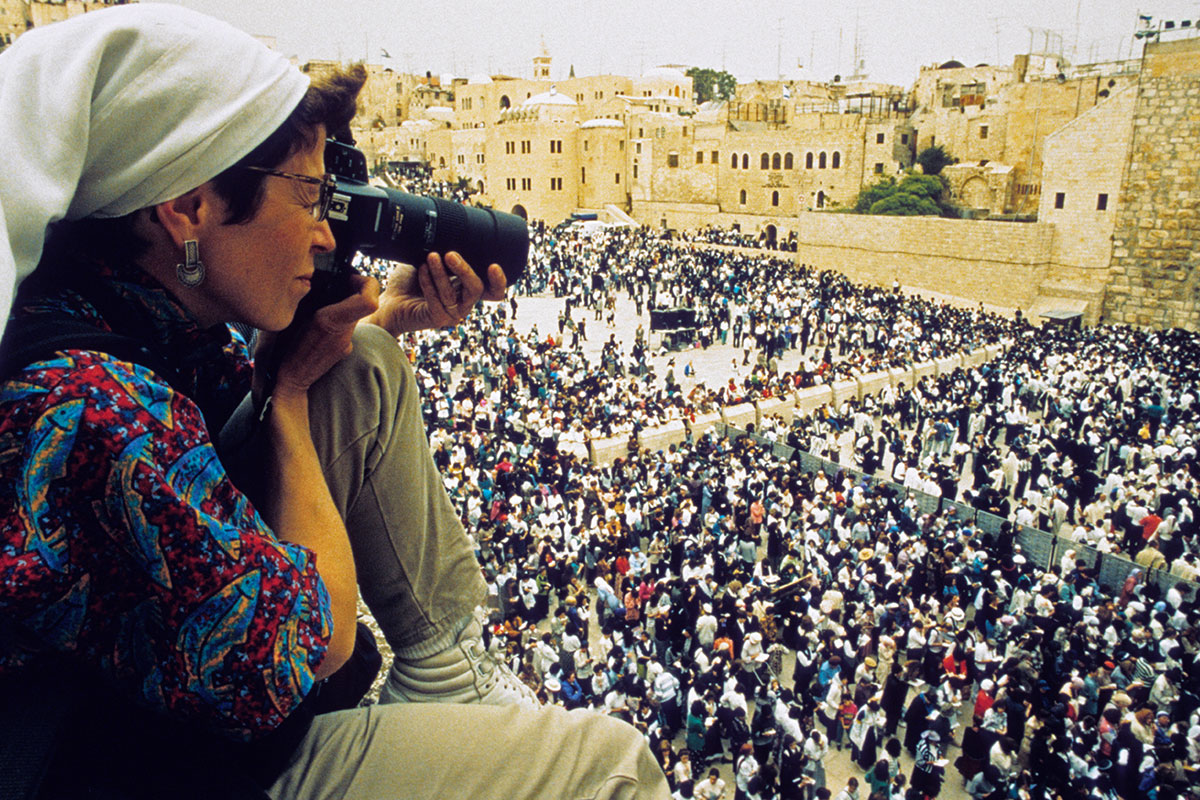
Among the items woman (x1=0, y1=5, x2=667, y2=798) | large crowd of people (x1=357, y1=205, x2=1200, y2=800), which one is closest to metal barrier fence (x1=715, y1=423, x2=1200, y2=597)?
large crowd of people (x1=357, y1=205, x2=1200, y2=800)

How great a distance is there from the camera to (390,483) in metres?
1.52

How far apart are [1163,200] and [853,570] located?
77.9 feet

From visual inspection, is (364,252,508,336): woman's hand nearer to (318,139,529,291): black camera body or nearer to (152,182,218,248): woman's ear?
(318,139,529,291): black camera body

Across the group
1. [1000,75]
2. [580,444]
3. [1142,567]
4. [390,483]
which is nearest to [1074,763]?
[1142,567]

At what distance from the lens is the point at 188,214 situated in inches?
41.9

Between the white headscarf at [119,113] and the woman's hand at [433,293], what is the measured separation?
0.56 meters

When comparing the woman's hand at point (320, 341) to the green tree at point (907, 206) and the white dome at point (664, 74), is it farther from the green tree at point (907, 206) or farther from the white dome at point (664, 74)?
the white dome at point (664, 74)

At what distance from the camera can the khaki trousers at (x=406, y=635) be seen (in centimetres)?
121

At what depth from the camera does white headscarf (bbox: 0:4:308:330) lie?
0.90m

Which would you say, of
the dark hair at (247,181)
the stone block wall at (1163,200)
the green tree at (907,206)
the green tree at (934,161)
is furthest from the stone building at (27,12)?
the dark hair at (247,181)

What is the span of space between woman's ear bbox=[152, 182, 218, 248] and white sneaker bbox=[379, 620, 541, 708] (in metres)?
0.98

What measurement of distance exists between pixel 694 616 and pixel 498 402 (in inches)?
301

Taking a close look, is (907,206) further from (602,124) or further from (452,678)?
(452,678)

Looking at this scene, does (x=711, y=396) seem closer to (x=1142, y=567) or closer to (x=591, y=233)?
(x=1142, y=567)
